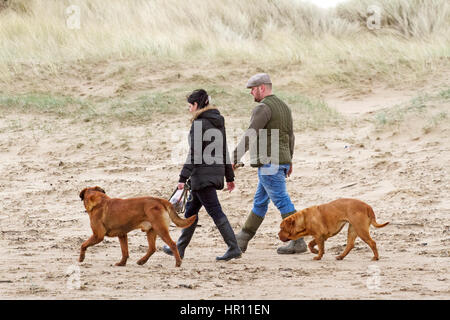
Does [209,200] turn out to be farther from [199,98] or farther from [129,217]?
[199,98]

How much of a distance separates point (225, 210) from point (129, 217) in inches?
142

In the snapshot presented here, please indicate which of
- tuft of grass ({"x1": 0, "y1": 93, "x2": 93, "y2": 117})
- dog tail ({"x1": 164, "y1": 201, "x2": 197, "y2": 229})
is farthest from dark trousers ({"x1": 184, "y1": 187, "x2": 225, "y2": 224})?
tuft of grass ({"x1": 0, "y1": 93, "x2": 93, "y2": 117})

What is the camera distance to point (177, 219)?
24.0 feet

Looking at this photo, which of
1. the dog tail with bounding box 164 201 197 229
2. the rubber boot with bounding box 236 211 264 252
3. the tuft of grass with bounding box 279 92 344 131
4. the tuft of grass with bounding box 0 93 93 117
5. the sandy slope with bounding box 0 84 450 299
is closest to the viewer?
the sandy slope with bounding box 0 84 450 299

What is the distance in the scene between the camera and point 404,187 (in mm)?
10570

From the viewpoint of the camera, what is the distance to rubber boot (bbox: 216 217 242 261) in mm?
7559

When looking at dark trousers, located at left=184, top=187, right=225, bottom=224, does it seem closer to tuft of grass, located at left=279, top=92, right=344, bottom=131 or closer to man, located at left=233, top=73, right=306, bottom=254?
man, located at left=233, top=73, right=306, bottom=254

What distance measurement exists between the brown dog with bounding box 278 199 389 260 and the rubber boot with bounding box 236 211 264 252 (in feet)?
1.69

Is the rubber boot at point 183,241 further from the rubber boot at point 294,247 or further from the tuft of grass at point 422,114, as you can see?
the tuft of grass at point 422,114

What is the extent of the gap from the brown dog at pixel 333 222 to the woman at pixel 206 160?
662mm

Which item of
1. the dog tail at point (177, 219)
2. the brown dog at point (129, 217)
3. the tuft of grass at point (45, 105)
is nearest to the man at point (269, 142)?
the dog tail at point (177, 219)

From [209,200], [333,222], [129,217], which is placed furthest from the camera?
[333,222]

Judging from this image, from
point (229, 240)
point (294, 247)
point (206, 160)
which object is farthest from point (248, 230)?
point (206, 160)

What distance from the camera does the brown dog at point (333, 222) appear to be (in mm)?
7523
